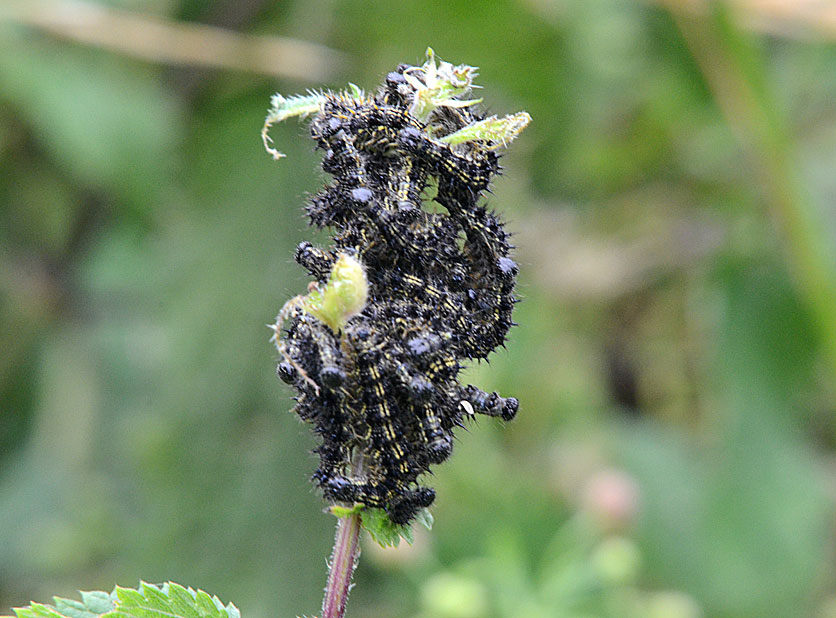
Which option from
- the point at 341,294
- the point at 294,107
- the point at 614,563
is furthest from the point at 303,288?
the point at 341,294

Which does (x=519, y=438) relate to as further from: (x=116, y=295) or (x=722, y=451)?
(x=116, y=295)

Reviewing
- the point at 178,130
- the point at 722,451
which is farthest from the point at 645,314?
the point at 178,130

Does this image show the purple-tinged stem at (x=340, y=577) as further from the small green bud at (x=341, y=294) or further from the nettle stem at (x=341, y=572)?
the small green bud at (x=341, y=294)

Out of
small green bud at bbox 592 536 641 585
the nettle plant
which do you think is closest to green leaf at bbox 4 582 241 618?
the nettle plant

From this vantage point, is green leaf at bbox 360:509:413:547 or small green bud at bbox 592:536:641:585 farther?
small green bud at bbox 592:536:641:585

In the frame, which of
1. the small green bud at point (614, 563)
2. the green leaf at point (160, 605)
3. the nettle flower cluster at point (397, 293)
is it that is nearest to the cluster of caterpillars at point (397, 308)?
the nettle flower cluster at point (397, 293)

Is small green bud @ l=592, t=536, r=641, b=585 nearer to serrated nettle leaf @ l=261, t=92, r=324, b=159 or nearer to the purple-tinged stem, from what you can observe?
the purple-tinged stem
